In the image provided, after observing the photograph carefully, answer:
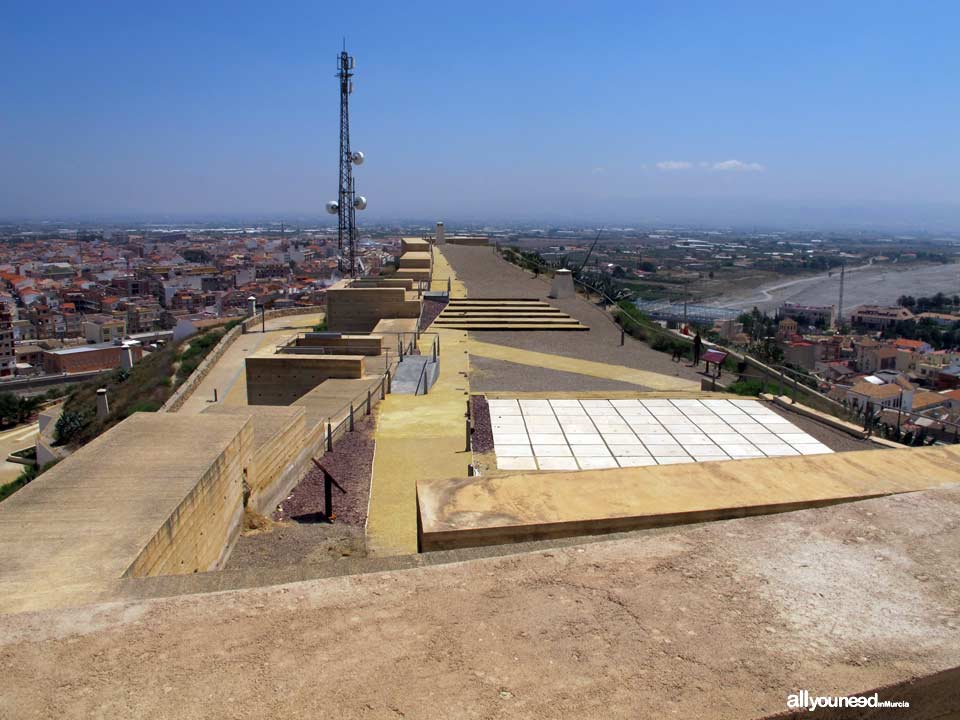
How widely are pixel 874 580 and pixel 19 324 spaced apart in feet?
251

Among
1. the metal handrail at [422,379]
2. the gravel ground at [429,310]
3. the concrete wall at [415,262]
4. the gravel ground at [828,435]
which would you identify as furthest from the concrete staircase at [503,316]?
the gravel ground at [828,435]

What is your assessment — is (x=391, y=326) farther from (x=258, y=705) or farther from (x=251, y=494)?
(x=258, y=705)

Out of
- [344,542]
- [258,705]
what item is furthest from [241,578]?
[344,542]

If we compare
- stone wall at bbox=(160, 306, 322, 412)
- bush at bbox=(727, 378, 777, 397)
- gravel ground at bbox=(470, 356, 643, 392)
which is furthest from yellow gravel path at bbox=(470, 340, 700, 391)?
stone wall at bbox=(160, 306, 322, 412)

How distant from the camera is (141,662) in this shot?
1.93 m

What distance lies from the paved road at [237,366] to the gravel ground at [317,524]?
514cm

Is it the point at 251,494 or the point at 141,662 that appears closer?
the point at 141,662

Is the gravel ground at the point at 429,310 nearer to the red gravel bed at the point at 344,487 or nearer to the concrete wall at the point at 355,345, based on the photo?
the concrete wall at the point at 355,345

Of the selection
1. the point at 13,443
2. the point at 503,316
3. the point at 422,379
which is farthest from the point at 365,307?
the point at 13,443

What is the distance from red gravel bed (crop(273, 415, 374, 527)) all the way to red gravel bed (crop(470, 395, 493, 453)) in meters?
1.20

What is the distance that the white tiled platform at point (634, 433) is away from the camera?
7.39 metres

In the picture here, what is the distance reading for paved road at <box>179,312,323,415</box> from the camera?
16.2m

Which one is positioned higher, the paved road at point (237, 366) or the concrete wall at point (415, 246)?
the concrete wall at point (415, 246)

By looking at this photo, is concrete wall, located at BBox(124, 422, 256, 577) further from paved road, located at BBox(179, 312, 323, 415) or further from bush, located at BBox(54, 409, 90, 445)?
bush, located at BBox(54, 409, 90, 445)
